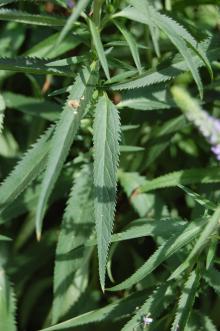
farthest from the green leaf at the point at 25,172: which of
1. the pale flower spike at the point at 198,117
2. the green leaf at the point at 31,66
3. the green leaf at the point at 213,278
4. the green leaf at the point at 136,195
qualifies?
the pale flower spike at the point at 198,117

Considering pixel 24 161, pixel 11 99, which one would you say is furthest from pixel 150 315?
pixel 11 99

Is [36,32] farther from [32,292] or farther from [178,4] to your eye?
[32,292]

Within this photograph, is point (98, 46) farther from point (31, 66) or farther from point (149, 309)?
point (149, 309)

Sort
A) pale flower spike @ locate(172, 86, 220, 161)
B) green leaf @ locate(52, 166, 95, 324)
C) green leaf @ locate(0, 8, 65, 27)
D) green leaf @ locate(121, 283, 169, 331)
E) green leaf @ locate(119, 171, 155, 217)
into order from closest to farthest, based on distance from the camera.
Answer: pale flower spike @ locate(172, 86, 220, 161)
green leaf @ locate(0, 8, 65, 27)
green leaf @ locate(121, 283, 169, 331)
green leaf @ locate(52, 166, 95, 324)
green leaf @ locate(119, 171, 155, 217)

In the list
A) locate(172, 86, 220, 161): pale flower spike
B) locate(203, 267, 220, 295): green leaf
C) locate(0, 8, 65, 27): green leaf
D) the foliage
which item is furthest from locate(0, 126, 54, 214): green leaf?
locate(172, 86, 220, 161): pale flower spike

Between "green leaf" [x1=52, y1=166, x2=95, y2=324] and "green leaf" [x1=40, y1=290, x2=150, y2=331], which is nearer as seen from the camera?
"green leaf" [x1=40, y1=290, x2=150, y2=331]

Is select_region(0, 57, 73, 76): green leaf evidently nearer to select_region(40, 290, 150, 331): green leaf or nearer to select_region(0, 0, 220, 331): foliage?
select_region(0, 0, 220, 331): foliage
